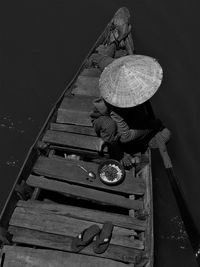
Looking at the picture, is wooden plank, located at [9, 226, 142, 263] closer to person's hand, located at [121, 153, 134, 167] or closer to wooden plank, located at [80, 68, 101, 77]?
person's hand, located at [121, 153, 134, 167]

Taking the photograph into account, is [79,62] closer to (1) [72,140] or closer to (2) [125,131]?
(1) [72,140]

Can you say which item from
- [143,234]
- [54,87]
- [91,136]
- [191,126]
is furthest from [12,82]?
[143,234]

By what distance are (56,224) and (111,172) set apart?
145 centimetres

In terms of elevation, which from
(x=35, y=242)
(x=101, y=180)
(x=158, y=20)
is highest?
(x=158, y=20)

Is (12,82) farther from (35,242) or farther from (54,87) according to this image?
(35,242)

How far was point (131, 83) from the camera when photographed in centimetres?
625

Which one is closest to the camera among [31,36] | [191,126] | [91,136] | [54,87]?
[91,136]

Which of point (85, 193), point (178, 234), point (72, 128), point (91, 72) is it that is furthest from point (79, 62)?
point (178, 234)

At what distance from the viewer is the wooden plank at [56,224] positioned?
6.83 metres

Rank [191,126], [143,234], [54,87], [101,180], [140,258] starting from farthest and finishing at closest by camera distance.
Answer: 1. [54,87]
2. [191,126]
3. [101,180]
4. [143,234]
5. [140,258]

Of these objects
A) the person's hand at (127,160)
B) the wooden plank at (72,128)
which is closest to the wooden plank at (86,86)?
the wooden plank at (72,128)

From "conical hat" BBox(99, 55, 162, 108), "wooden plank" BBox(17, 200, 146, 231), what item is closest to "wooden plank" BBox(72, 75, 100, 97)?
"conical hat" BBox(99, 55, 162, 108)

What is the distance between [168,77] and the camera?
1080 centimetres

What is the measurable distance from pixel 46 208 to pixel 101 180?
1180 millimetres
